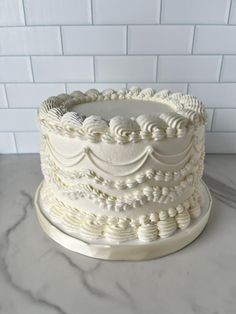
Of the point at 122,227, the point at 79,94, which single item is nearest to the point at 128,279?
the point at 122,227

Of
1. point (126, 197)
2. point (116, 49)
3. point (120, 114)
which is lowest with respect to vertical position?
point (126, 197)

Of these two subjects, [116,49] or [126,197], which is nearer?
[126,197]

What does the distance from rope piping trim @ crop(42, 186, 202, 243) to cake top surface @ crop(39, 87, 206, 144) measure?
0.18m

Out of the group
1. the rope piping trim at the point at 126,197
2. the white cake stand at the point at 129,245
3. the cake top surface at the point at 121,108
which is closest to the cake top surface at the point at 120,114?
the cake top surface at the point at 121,108

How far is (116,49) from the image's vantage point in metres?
1.00

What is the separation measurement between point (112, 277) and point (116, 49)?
0.68 m

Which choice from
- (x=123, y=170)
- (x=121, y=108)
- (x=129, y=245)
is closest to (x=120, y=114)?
(x=121, y=108)

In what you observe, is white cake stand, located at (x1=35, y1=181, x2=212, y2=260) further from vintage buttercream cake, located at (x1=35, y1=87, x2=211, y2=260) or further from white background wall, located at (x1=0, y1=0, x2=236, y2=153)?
white background wall, located at (x1=0, y1=0, x2=236, y2=153)

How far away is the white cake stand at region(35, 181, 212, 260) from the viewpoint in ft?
2.27

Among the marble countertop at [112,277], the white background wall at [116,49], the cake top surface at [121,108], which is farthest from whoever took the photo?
the white background wall at [116,49]

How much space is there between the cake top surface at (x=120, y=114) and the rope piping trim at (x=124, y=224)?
7.3 inches

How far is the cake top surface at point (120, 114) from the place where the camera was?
63cm

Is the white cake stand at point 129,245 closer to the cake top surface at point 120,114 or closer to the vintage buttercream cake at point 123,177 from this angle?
the vintage buttercream cake at point 123,177

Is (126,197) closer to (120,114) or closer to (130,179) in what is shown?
(130,179)
